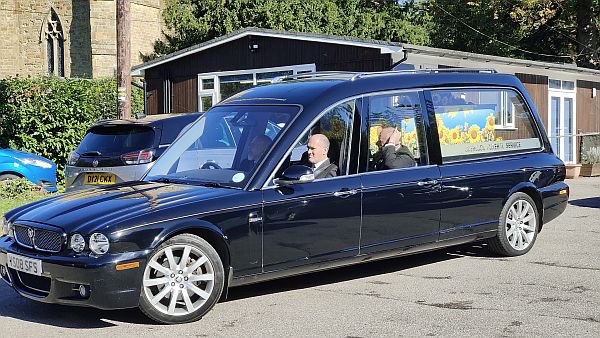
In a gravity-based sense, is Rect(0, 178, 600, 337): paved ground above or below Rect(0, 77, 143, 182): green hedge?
below

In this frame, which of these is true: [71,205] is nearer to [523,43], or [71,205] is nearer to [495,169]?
[495,169]

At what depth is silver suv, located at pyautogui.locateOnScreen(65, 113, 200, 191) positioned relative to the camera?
11969mm

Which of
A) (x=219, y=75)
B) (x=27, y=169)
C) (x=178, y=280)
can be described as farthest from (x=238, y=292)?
(x=219, y=75)

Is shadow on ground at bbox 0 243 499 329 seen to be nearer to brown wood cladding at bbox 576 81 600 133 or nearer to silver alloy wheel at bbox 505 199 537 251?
silver alloy wheel at bbox 505 199 537 251

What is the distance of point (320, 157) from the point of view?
23.7ft

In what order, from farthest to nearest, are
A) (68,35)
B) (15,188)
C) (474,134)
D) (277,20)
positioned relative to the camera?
(68,35) < (277,20) < (15,188) < (474,134)

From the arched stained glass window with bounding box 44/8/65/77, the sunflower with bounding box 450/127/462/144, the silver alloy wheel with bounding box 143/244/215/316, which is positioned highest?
the arched stained glass window with bounding box 44/8/65/77

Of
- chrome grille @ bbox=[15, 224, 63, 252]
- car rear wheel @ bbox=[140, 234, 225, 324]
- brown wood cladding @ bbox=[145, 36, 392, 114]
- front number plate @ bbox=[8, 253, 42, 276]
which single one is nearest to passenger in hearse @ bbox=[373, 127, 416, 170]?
car rear wheel @ bbox=[140, 234, 225, 324]

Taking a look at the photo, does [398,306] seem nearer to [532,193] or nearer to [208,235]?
[208,235]

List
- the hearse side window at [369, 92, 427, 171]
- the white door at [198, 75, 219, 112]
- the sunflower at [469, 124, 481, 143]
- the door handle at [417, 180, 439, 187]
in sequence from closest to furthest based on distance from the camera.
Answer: the hearse side window at [369, 92, 427, 171]
the door handle at [417, 180, 439, 187]
the sunflower at [469, 124, 481, 143]
the white door at [198, 75, 219, 112]

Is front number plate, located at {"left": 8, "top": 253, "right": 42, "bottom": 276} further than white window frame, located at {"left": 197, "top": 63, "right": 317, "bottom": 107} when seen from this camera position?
No

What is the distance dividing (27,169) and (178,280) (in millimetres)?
11133

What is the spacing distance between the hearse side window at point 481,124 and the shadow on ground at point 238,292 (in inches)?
50.3

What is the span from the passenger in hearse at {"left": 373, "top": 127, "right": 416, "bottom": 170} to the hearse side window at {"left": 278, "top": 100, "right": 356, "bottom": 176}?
35 cm
